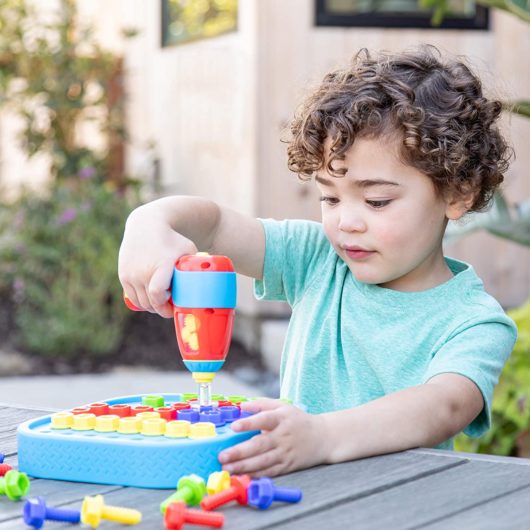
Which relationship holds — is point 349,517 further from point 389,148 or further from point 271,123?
point 271,123

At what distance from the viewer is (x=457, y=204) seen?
2188 mm

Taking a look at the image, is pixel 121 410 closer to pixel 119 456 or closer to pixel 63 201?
pixel 119 456

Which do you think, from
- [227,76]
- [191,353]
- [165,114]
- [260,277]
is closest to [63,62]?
[165,114]

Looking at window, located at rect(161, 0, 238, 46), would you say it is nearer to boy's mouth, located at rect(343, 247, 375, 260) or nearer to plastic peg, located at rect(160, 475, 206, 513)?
boy's mouth, located at rect(343, 247, 375, 260)

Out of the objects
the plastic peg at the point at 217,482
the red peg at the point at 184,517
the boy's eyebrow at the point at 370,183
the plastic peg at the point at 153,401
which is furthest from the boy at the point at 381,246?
the red peg at the point at 184,517

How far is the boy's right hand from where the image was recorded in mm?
1604

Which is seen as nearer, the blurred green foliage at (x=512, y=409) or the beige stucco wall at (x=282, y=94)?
the blurred green foliage at (x=512, y=409)

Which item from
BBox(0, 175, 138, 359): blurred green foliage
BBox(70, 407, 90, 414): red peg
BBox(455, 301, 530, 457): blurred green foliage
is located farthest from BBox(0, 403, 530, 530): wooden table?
BBox(0, 175, 138, 359): blurred green foliage

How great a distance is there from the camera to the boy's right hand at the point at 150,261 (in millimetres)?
1604

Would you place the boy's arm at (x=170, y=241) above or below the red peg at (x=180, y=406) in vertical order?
above

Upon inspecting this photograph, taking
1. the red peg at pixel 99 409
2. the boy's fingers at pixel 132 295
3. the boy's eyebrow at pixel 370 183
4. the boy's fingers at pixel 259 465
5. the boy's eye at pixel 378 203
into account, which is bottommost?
the boy's fingers at pixel 259 465

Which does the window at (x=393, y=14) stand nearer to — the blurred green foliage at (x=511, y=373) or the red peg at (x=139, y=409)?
the blurred green foliage at (x=511, y=373)

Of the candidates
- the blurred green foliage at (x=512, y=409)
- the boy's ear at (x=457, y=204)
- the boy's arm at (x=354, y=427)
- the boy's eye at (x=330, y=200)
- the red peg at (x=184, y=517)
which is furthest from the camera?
the blurred green foliage at (x=512, y=409)

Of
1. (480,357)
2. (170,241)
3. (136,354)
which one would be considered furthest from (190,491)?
(136,354)
